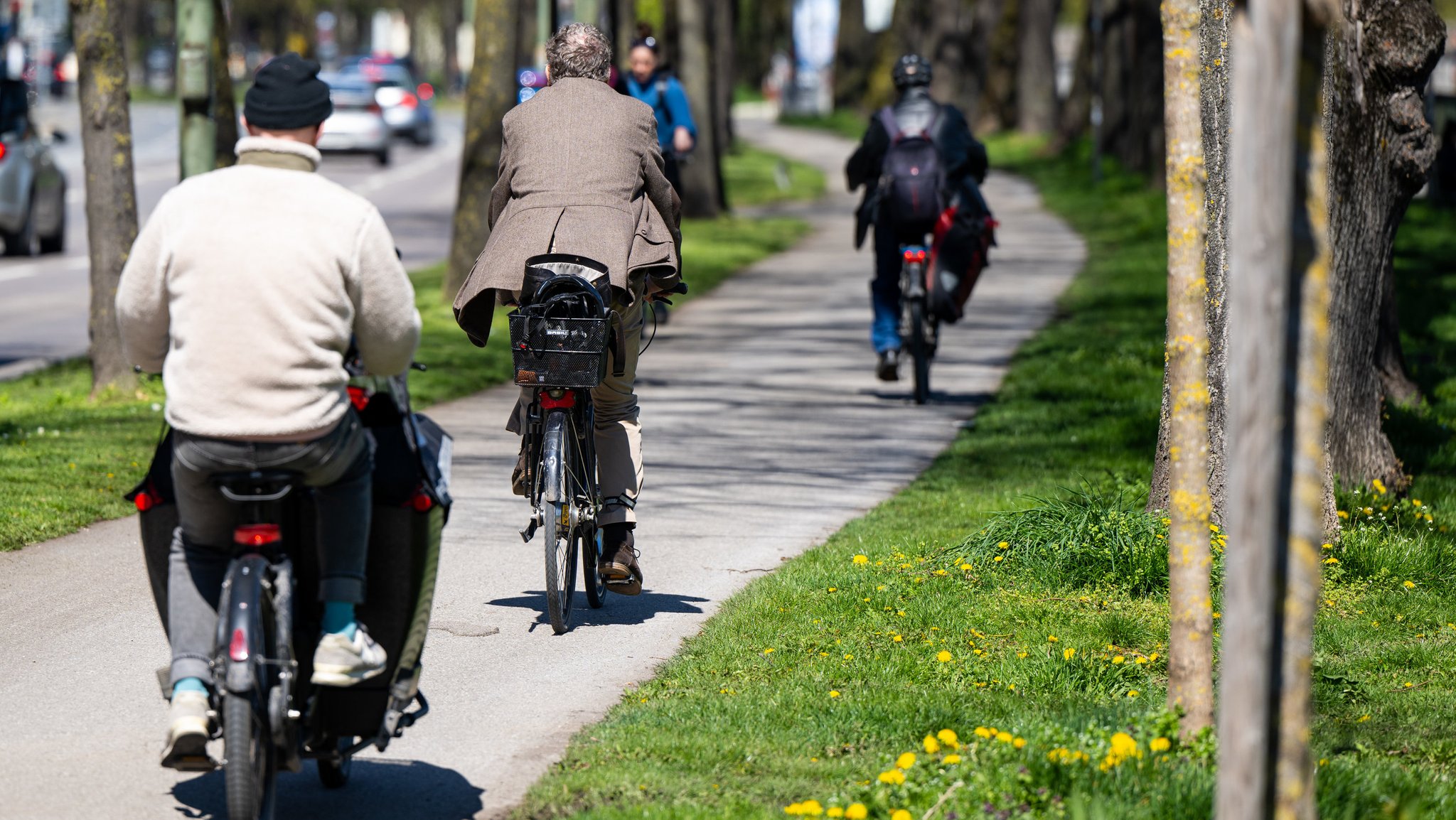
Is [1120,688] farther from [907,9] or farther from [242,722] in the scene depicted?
[907,9]

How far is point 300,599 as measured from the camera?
430 cm

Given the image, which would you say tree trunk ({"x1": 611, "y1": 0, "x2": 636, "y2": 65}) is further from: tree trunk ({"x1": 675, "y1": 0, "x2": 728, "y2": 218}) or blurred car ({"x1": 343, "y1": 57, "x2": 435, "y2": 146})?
blurred car ({"x1": 343, "y1": 57, "x2": 435, "y2": 146})

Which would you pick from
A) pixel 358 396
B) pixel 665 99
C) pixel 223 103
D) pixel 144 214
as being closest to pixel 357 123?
pixel 144 214

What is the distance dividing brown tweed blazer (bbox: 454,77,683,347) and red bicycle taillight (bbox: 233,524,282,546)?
7.40 feet

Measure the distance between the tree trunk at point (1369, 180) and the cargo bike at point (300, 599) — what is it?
16.9ft

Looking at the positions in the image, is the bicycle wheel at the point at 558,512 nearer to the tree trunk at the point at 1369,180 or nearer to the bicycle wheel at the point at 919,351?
the tree trunk at the point at 1369,180

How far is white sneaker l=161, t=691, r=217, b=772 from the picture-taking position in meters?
4.00

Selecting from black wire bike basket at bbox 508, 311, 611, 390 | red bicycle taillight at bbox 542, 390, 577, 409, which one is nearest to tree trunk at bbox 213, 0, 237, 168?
red bicycle taillight at bbox 542, 390, 577, 409

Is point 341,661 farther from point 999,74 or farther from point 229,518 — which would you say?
point 999,74

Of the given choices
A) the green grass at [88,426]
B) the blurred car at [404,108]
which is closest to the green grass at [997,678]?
the green grass at [88,426]

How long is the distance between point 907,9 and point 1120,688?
61.1m

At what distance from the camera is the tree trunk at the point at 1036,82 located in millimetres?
47250

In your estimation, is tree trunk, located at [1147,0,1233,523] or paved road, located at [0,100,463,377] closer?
tree trunk, located at [1147,0,1233,523]

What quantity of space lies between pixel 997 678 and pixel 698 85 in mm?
20470
